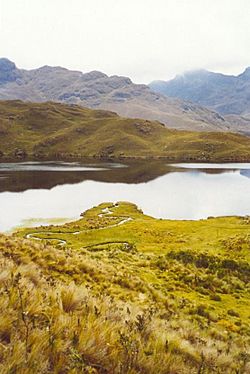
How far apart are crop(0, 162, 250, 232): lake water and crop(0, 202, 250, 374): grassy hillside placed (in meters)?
41.4

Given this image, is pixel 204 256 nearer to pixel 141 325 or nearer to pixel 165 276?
pixel 165 276

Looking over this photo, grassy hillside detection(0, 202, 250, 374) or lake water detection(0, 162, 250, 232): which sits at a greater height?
grassy hillside detection(0, 202, 250, 374)

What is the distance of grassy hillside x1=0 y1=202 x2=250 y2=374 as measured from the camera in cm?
630

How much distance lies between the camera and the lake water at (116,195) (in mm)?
78812

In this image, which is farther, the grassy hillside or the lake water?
the lake water

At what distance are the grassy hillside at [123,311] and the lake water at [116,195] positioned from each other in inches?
1630

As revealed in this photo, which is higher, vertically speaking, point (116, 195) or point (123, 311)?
point (123, 311)

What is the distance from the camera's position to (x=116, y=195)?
103 meters

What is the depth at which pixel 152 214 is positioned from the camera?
262 feet

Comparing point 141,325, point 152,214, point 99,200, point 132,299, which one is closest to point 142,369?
point 141,325

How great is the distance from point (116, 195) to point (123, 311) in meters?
92.5

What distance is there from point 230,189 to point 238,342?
342 feet

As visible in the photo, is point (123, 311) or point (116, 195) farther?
point (116, 195)

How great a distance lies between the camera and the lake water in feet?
259
